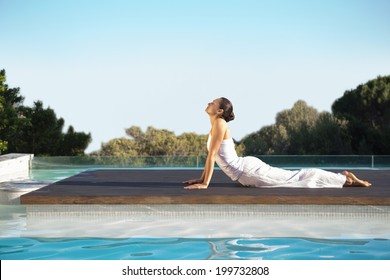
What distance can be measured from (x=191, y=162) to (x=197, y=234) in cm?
825

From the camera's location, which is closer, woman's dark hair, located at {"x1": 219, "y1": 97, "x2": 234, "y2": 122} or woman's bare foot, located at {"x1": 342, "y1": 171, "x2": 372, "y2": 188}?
woman's dark hair, located at {"x1": 219, "y1": 97, "x2": 234, "y2": 122}

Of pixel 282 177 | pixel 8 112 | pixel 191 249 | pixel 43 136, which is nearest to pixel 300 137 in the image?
pixel 43 136

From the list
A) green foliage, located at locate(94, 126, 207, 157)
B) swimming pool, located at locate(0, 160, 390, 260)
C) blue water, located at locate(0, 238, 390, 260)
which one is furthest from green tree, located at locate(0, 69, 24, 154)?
blue water, located at locate(0, 238, 390, 260)

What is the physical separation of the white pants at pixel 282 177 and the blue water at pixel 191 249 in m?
1.28

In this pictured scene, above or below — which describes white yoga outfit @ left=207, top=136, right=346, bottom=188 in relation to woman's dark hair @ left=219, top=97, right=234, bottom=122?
below

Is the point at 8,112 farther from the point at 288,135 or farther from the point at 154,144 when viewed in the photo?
the point at 288,135

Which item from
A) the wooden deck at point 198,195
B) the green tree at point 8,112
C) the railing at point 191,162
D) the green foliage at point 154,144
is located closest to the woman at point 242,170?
the wooden deck at point 198,195

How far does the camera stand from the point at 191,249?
212 inches

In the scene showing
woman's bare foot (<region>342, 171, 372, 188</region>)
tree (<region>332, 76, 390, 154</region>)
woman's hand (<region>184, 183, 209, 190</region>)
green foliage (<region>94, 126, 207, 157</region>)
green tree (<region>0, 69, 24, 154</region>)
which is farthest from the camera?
tree (<region>332, 76, 390, 154</region>)

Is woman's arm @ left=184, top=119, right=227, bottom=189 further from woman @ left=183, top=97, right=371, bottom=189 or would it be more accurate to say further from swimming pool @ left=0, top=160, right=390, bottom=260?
swimming pool @ left=0, top=160, right=390, bottom=260

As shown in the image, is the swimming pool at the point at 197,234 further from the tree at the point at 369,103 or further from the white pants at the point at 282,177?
the tree at the point at 369,103

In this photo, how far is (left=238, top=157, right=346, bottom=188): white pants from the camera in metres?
6.88

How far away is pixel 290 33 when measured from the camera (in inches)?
935
